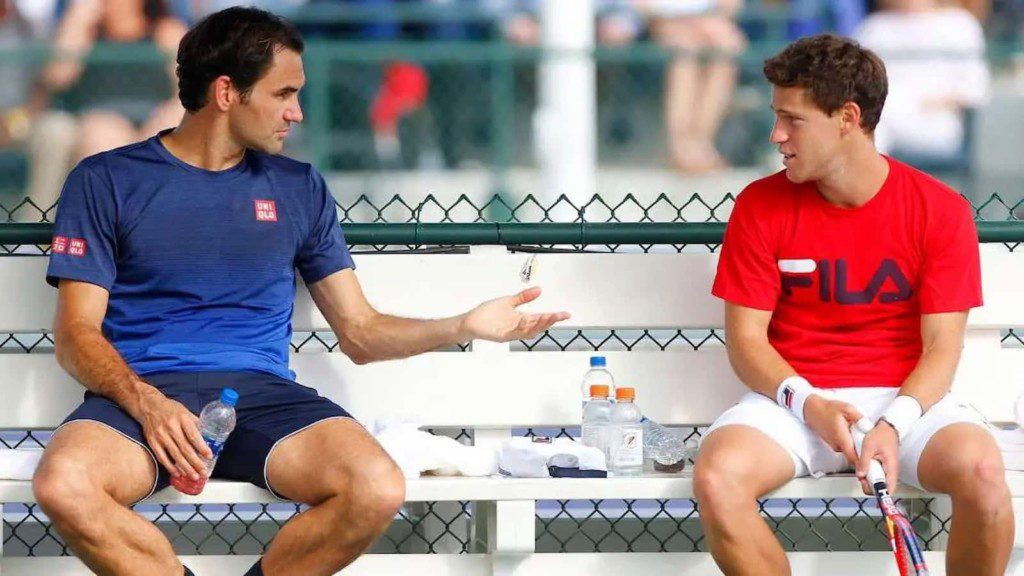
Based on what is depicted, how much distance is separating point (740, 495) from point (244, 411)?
42.6 inches

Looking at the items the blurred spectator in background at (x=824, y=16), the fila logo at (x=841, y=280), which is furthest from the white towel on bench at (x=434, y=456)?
the blurred spectator in background at (x=824, y=16)

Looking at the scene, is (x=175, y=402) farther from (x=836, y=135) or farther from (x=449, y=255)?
(x=836, y=135)

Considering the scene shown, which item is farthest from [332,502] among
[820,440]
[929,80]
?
[929,80]

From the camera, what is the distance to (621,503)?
20.0ft

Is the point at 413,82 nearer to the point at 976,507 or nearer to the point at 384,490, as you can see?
the point at 384,490

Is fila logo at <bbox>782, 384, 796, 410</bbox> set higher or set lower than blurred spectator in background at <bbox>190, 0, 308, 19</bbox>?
lower

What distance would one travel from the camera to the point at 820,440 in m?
3.92

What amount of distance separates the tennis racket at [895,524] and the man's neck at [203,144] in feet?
5.10

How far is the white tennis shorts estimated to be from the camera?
388 centimetres

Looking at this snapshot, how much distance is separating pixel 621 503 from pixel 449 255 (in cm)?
193

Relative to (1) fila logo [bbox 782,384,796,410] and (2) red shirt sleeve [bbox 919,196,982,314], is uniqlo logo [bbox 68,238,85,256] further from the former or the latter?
(2) red shirt sleeve [bbox 919,196,982,314]

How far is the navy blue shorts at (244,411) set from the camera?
380cm

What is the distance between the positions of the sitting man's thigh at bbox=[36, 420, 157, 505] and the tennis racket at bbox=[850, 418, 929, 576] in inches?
58.4

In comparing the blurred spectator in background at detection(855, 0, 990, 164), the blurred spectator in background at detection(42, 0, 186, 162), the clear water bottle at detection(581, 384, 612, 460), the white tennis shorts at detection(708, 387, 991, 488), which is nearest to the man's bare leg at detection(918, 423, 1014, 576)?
the white tennis shorts at detection(708, 387, 991, 488)
